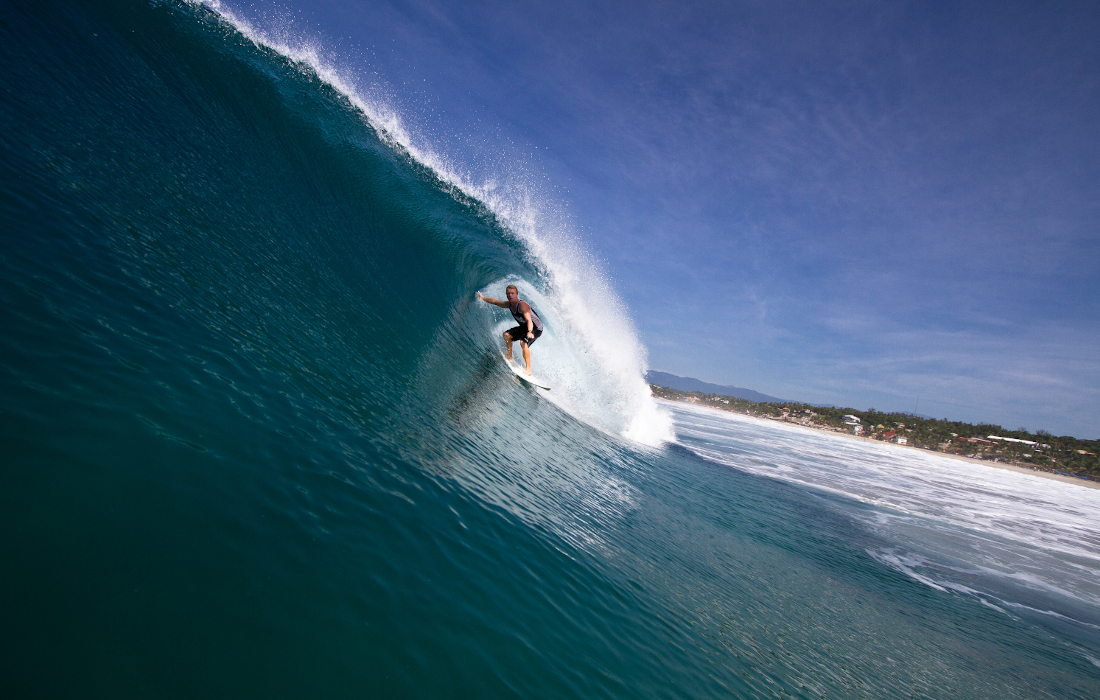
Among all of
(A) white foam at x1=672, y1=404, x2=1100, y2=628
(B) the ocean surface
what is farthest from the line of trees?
(B) the ocean surface

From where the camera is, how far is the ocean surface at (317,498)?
205 cm

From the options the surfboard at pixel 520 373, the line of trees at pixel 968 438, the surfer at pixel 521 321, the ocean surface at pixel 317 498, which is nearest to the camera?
the ocean surface at pixel 317 498

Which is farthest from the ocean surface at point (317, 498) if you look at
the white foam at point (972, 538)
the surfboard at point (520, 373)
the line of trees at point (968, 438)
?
the line of trees at point (968, 438)

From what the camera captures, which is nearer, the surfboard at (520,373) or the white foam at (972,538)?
the white foam at (972,538)

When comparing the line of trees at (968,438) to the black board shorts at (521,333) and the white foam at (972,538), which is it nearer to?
the white foam at (972,538)

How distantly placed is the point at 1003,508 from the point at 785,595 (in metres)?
21.1

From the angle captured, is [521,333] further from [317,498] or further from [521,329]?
[317,498]

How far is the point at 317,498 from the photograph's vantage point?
10.1 feet

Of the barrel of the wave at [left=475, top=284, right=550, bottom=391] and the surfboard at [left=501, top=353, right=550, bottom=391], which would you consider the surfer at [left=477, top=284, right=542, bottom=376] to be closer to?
the barrel of the wave at [left=475, top=284, right=550, bottom=391]

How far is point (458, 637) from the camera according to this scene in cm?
261

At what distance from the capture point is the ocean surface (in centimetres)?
205

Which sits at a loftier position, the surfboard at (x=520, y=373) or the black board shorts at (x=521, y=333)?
the black board shorts at (x=521, y=333)

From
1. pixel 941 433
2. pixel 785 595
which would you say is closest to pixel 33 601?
pixel 785 595

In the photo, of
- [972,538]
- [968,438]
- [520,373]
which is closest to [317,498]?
[520,373]
